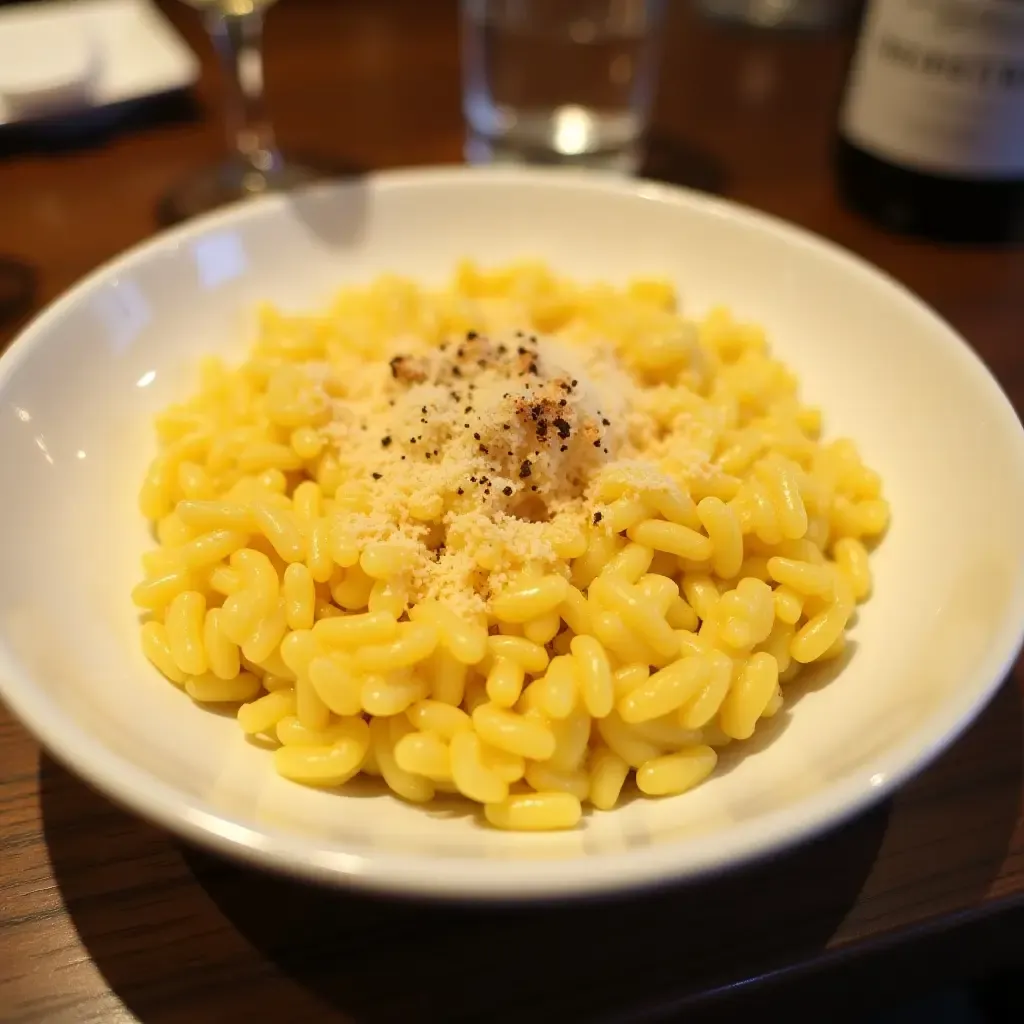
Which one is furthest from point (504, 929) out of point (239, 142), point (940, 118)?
point (239, 142)

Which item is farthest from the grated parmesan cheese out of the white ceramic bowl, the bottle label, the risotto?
the bottle label

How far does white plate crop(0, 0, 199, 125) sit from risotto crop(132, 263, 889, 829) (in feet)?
4.11

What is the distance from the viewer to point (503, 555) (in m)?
1.08

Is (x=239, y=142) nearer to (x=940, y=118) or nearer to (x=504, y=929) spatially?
(x=940, y=118)

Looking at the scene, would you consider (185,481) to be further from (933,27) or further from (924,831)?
(933,27)

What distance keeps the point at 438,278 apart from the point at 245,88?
960mm

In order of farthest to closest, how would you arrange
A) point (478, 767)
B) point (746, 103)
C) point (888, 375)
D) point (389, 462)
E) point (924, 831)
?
point (746, 103), point (888, 375), point (389, 462), point (924, 831), point (478, 767)

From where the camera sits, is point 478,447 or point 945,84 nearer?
point 478,447

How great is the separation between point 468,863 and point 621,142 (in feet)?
6.43

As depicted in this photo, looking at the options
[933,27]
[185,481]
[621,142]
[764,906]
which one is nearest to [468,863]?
[764,906]

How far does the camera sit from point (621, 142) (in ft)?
7.64

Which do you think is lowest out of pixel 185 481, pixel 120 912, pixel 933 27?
pixel 120 912

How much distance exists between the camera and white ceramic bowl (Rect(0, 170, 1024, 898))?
2.63ft

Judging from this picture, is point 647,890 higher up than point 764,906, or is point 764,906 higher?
point 647,890
